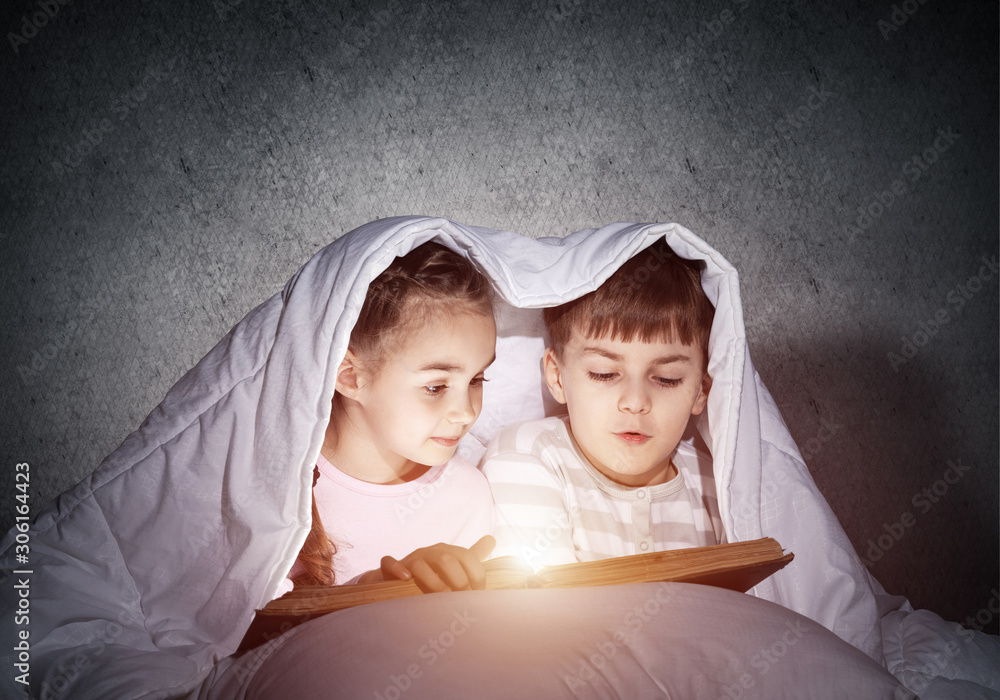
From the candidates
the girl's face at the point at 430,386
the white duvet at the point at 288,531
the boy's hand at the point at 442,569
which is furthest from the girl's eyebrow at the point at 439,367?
the boy's hand at the point at 442,569

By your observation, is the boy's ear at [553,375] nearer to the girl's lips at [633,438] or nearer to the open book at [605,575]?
the girl's lips at [633,438]

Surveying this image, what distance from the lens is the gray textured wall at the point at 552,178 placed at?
A: 1.11 metres

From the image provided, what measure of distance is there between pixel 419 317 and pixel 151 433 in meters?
0.35

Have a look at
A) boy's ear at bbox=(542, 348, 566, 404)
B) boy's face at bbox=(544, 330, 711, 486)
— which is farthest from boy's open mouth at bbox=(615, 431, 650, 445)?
boy's ear at bbox=(542, 348, 566, 404)

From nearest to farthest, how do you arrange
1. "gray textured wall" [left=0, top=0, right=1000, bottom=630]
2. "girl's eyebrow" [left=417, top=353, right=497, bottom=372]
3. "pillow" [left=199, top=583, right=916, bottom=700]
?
"pillow" [left=199, top=583, right=916, bottom=700]
"girl's eyebrow" [left=417, top=353, right=497, bottom=372]
"gray textured wall" [left=0, top=0, right=1000, bottom=630]

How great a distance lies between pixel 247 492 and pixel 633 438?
0.49m

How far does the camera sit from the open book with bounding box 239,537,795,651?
0.63 meters

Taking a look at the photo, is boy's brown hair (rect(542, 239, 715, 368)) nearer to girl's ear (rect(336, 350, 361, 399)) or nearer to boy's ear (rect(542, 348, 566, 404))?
boy's ear (rect(542, 348, 566, 404))

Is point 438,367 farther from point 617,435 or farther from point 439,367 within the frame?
point 617,435

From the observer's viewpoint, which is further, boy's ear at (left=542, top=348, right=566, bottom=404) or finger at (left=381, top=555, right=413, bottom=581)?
boy's ear at (left=542, top=348, right=566, bottom=404)

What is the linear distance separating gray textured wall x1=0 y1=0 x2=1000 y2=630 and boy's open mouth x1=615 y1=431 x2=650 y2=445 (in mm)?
474

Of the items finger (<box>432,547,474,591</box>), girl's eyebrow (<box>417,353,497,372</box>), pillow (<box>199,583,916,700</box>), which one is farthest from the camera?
girl's eyebrow (<box>417,353,497,372</box>)

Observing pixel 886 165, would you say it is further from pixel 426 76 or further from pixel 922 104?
pixel 426 76

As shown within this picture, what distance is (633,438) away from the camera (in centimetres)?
91
